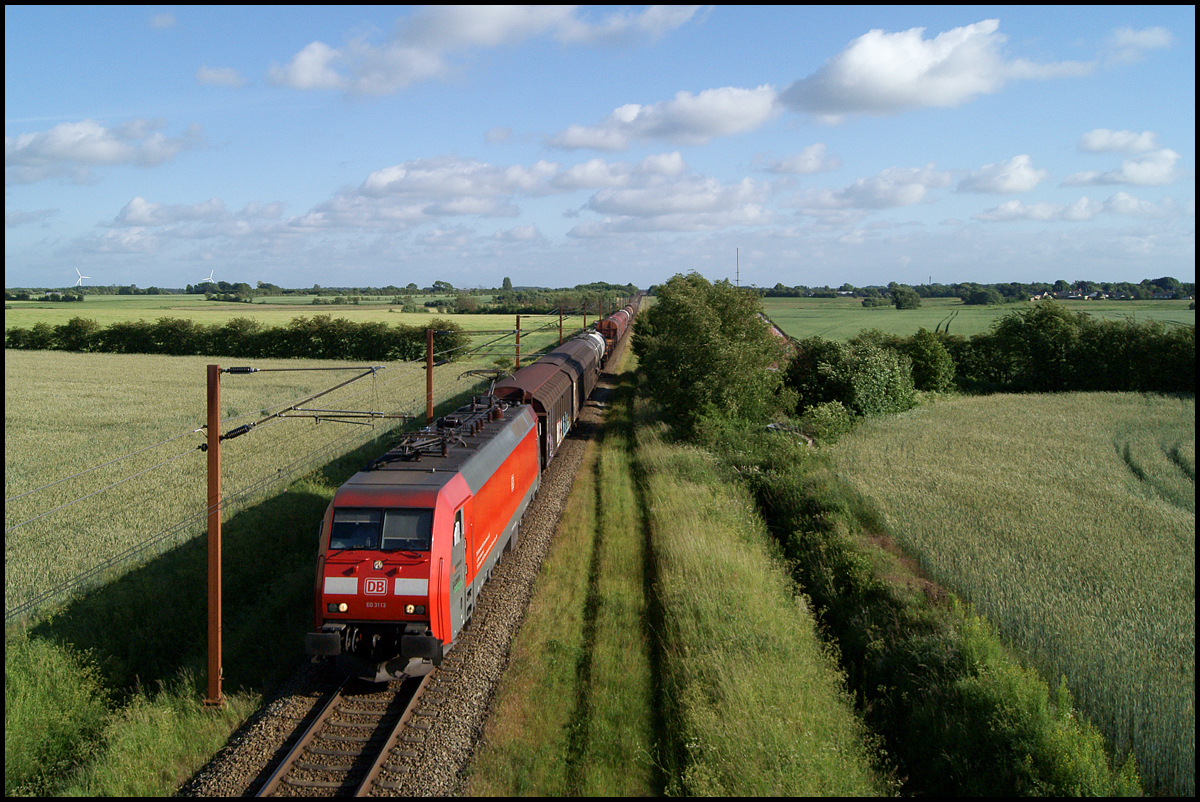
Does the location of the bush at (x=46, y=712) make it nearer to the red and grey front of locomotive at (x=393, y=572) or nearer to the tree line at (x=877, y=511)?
the red and grey front of locomotive at (x=393, y=572)

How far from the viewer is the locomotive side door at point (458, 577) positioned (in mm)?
11109

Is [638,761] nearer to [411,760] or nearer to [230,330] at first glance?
[411,760]

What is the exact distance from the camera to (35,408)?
3697cm

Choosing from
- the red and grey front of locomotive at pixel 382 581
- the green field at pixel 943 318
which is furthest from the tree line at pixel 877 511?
the red and grey front of locomotive at pixel 382 581

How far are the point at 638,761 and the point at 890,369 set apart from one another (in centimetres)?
3170

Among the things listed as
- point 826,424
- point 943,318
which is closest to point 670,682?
point 826,424

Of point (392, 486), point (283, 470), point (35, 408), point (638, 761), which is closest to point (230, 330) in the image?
point (35, 408)

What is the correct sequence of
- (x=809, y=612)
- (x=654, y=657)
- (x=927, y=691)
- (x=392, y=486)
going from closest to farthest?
(x=927, y=691) → (x=392, y=486) → (x=654, y=657) → (x=809, y=612)

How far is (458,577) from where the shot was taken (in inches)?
451

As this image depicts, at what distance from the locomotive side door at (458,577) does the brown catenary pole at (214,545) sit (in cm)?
369

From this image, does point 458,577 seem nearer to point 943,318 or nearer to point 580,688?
point 580,688

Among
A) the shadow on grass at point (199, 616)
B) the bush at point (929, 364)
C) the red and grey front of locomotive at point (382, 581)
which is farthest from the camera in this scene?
the bush at point (929, 364)

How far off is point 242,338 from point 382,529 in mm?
64868

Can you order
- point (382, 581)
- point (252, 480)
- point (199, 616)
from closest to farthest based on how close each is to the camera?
point (382, 581)
point (199, 616)
point (252, 480)
